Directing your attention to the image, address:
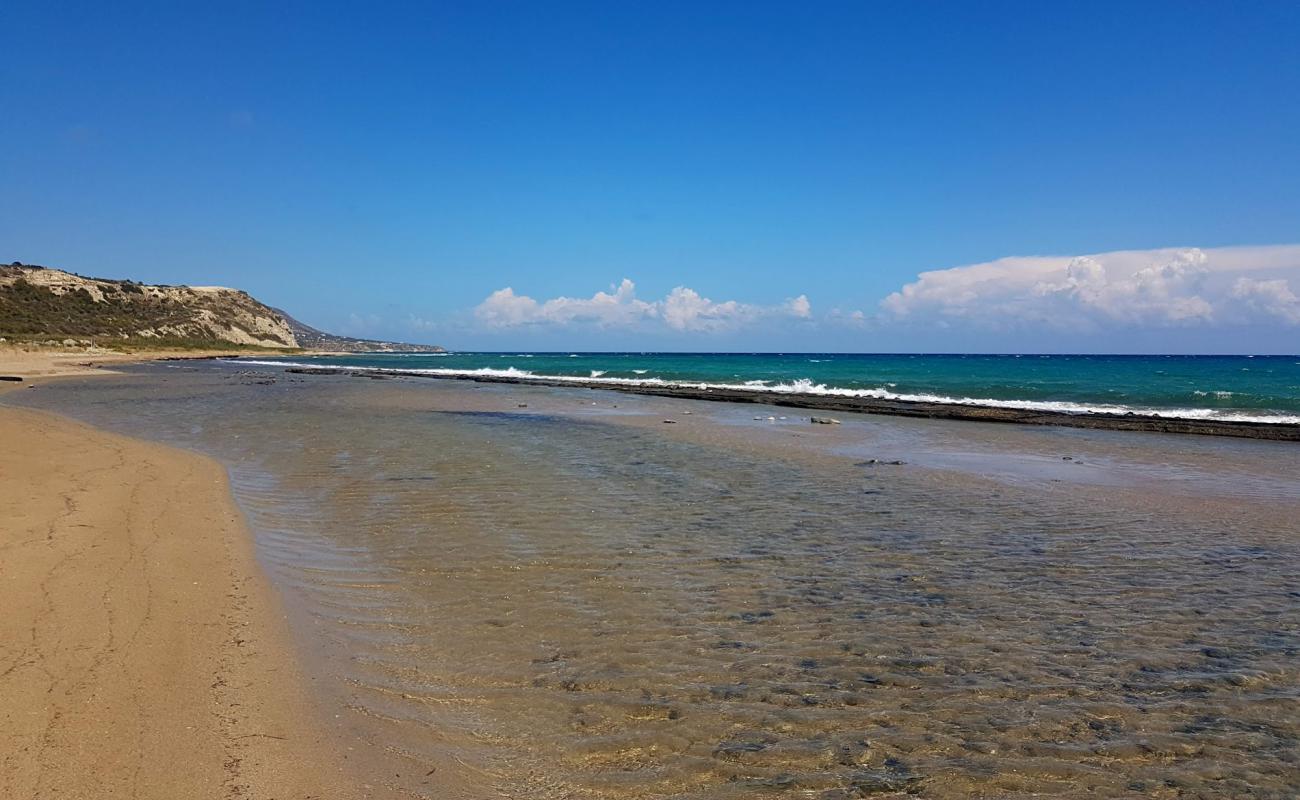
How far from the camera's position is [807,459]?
1803cm

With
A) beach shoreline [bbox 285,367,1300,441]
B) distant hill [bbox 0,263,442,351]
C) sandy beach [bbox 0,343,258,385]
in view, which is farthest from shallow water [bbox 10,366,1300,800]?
distant hill [bbox 0,263,442,351]

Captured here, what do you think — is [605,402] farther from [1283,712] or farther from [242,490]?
[1283,712]

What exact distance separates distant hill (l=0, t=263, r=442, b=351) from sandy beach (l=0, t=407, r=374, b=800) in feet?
296

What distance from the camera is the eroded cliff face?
3718 inches

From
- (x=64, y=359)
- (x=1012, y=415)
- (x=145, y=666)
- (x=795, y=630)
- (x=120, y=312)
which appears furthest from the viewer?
(x=120, y=312)

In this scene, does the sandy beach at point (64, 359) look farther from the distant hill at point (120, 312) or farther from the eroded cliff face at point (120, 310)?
the eroded cliff face at point (120, 310)

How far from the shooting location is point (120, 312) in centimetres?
11325

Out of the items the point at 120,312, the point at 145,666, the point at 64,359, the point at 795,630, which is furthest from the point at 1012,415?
the point at 120,312

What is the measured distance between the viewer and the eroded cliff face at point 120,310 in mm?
94438

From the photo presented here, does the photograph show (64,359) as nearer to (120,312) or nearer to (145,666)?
(120,312)

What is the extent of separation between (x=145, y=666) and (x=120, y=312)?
134945mm

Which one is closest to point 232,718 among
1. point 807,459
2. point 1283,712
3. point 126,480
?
point 1283,712

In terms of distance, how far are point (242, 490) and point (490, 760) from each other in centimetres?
1033

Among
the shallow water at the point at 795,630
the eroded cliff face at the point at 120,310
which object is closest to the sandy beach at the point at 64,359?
the eroded cliff face at the point at 120,310
